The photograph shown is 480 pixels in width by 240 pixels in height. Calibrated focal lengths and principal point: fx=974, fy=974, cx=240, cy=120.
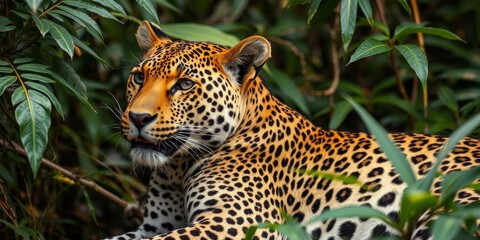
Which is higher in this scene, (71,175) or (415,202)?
(415,202)

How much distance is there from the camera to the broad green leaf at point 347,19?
259 inches

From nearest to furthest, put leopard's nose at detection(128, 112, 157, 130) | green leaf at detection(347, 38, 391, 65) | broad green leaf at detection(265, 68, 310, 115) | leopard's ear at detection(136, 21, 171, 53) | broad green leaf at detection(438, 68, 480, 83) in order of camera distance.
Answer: leopard's nose at detection(128, 112, 157, 130) → green leaf at detection(347, 38, 391, 65) → leopard's ear at detection(136, 21, 171, 53) → broad green leaf at detection(265, 68, 310, 115) → broad green leaf at detection(438, 68, 480, 83)

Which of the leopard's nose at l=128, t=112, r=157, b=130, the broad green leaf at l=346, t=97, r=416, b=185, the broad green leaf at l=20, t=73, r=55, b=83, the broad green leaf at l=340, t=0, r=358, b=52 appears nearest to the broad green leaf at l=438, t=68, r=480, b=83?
the broad green leaf at l=340, t=0, r=358, b=52

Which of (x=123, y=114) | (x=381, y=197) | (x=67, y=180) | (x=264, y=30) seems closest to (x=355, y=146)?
(x=381, y=197)

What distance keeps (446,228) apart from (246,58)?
2823 millimetres

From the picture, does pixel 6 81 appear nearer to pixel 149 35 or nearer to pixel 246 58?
pixel 149 35

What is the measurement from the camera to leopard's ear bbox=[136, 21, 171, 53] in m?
7.12

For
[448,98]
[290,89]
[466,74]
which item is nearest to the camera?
[448,98]

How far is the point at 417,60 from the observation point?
22.1 ft

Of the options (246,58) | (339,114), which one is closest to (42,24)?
(246,58)

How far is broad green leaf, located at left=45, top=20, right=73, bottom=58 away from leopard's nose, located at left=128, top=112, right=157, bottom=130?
577 millimetres

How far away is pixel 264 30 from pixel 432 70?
191cm

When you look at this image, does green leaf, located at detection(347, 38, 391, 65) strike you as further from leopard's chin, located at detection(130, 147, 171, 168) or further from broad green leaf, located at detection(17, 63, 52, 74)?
broad green leaf, located at detection(17, 63, 52, 74)

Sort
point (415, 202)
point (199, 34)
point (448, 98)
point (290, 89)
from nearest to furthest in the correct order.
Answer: point (415, 202) < point (199, 34) < point (448, 98) < point (290, 89)
